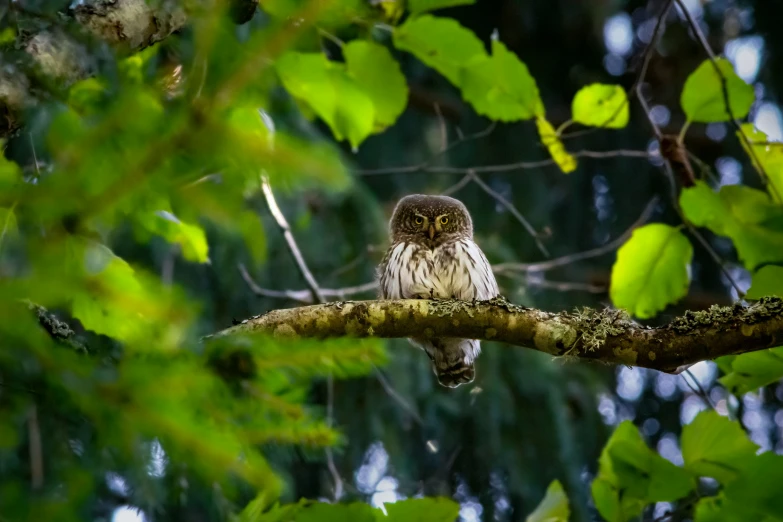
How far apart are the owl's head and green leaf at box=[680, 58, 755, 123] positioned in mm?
1267

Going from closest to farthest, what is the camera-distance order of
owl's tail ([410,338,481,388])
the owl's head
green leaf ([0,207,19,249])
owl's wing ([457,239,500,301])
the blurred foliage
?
the blurred foliage < green leaf ([0,207,19,249]) < owl's wing ([457,239,500,301]) < owl's tail ([410,338,481,388]) < the owl's head

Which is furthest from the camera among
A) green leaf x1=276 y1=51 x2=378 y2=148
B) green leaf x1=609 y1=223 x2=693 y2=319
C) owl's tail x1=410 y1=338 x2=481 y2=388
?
owl's tail x1=410 y1=338 x2=481 y2=388

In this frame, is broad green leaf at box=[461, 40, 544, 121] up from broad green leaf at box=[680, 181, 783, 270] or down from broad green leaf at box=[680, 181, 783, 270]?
up

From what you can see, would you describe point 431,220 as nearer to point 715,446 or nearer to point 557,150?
point 557,150

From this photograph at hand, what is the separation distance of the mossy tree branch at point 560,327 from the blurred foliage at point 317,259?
0.22 metres

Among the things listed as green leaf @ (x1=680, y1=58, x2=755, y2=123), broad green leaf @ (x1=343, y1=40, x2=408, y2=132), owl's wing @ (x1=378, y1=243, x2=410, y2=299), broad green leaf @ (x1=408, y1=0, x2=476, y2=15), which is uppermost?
broad green leaf @ (x1=408, y1=0, x2=476, y2=15)

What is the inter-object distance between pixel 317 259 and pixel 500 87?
7.19 ft

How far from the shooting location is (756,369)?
7.41 feet

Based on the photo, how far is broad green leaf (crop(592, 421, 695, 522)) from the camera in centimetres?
212

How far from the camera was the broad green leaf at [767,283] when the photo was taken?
229 cm

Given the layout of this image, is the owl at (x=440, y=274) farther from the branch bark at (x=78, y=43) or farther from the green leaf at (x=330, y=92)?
the branch bark at (x=78, y=43)

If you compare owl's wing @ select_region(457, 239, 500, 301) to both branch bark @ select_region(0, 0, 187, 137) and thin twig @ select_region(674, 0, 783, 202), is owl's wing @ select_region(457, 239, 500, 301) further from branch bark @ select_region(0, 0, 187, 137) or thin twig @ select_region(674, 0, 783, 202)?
branch bark @ select_region(0, 0, 187, 137)

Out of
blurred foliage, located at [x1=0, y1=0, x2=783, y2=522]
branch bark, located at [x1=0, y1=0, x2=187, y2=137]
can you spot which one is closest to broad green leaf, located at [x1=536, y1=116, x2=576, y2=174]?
blurred foliage, located at [x1=0, y1=0, x2=783, y2=522]

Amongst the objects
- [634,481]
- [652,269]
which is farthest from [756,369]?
[652,269]
